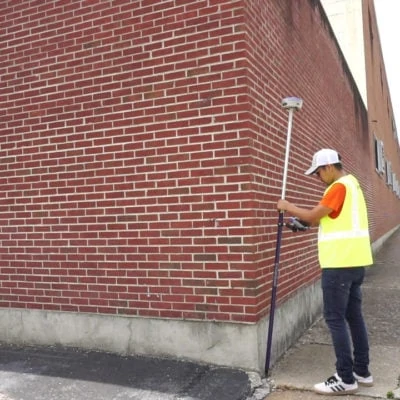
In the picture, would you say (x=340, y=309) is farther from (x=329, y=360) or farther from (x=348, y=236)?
(x=329, y=360)

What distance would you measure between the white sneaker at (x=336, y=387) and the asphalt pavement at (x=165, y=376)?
0.05m

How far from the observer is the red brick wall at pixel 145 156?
4.37 m

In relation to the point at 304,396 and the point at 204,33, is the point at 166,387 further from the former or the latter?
the point at 204,33

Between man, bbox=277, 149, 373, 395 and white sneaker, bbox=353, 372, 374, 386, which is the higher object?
man, bbox=277, 149, 373, 395

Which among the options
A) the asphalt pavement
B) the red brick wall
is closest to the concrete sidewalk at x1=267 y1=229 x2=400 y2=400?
the asphalt pavement

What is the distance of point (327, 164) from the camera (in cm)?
402

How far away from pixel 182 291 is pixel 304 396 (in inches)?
54.8

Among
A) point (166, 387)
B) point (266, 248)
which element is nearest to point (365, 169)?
point (266, 248)

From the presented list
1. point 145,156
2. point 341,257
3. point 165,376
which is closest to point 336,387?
point 341,257

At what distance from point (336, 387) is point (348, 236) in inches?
46.7

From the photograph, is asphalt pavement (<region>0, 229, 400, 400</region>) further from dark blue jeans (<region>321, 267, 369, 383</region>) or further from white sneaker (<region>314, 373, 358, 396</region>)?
dark blue jeans (<region>321, 267, 369, 383</region>)

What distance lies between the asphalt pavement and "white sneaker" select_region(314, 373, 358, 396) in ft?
0.17

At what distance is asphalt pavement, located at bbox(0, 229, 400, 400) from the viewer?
382 centimetres

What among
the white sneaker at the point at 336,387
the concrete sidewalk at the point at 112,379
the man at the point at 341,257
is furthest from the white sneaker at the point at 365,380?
the concrete sidewalk at the point at 112,379
